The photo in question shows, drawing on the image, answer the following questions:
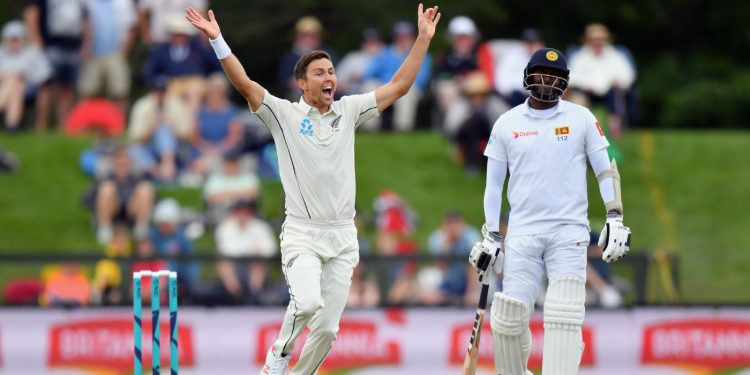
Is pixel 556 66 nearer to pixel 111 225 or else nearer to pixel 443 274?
pixel 443 274

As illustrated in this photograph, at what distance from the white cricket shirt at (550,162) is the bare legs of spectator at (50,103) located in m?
11.3

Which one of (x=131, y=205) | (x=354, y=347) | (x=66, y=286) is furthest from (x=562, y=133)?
(x=131, y=205)

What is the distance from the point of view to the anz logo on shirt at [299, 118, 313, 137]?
30.7ft

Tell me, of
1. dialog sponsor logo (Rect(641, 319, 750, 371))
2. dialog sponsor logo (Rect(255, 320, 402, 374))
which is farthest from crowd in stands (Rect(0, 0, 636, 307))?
dialog sponsor logo (Rect(641, 319, 750, 371))

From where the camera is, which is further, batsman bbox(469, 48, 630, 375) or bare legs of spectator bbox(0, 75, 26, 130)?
bare legs of spectator bbox(0, 75, 26, 130)

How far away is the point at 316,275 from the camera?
9.20 m

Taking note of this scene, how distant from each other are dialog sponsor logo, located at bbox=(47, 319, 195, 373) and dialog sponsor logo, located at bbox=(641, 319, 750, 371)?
4173 mm

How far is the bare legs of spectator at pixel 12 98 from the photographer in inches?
750

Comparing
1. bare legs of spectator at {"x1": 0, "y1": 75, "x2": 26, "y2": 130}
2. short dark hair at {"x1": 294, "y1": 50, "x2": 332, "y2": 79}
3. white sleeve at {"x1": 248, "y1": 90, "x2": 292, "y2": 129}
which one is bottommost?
white sleeve at {"x1": 248, "y1": 90, "x2": 292, "y2": 129}

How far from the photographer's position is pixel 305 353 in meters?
9.38

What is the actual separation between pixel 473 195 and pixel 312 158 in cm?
1018

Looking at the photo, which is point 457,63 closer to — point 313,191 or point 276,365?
point 313,191

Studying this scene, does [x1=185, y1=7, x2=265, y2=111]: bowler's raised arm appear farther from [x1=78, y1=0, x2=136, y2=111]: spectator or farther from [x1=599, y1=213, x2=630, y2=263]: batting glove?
[x1=78, y1=0, x2=136, y2=111]: spectator

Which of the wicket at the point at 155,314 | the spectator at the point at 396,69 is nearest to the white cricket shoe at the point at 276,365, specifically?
the wicket at the point at 155,314
